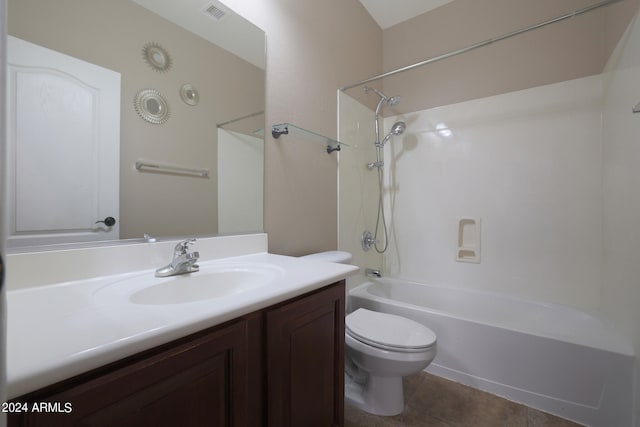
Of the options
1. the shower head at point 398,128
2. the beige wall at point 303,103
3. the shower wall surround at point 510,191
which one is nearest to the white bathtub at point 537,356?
the shower wall surround at point 510,191

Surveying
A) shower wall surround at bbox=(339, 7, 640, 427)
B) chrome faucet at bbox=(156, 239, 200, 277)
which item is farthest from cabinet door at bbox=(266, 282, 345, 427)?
shower wall surround at bbox=(339, 7, 640, 427)

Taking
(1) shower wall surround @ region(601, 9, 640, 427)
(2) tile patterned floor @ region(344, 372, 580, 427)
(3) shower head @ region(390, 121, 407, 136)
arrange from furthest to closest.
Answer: (3) shower head @ region(390, 121, 407, 136) → (2) tile patterned floor @ region(344, 372, 580, 427) → (1) shower wall surround @ region(601, 9, 640, 427)

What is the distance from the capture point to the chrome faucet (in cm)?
87

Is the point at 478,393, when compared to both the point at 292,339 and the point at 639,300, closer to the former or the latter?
the point at 639,300

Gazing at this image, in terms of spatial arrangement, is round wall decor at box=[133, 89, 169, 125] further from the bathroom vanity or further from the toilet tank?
the toilet tank

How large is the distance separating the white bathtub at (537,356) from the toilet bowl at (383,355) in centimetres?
36

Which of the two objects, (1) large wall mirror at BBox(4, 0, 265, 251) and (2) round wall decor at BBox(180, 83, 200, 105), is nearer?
(1) large wall mirror at BBox(4, 0, 265, 251)

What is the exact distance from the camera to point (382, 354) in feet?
3.89

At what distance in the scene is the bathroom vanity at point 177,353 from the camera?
1.26 feet

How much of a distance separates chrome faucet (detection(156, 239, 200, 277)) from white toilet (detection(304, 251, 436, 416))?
671mm

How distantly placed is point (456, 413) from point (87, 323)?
163cm

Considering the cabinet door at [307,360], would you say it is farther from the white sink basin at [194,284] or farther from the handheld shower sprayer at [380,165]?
the handheld shower sprayer at [380,165]

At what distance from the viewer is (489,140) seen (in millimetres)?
1936

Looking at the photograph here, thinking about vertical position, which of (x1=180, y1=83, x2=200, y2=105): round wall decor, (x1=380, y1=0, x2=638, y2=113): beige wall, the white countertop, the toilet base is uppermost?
(x1=380, y1=0, x2=638, y2=113): beige wall
